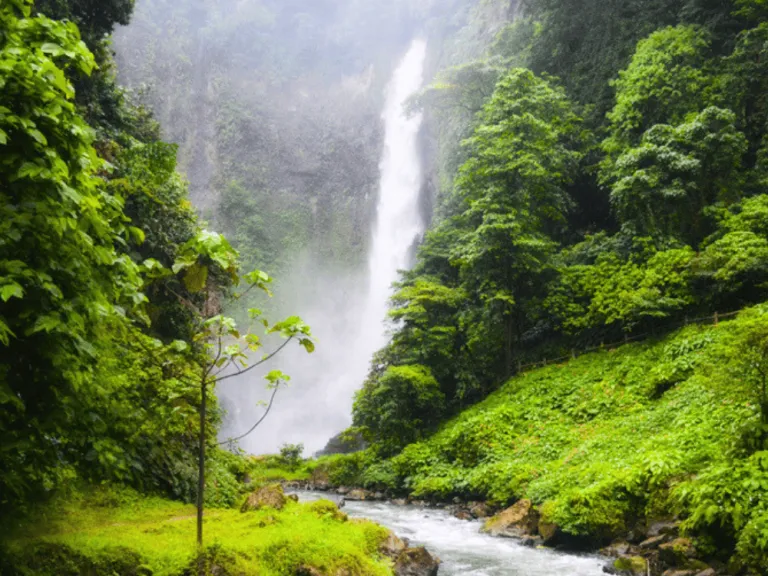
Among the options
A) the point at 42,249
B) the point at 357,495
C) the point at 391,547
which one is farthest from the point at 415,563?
the point at 357,495

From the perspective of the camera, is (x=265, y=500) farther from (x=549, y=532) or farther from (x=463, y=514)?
(x=463, y=514)

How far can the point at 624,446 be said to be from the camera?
547 inches

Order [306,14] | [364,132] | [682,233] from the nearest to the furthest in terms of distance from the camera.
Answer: [682,233] < [364,132] < [306,14]

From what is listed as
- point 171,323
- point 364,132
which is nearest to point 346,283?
point 364,132

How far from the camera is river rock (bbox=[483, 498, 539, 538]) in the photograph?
12883 mm

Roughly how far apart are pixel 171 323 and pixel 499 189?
14.8 meters

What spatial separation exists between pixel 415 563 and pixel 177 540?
11.7 feet

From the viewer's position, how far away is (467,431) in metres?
19.8

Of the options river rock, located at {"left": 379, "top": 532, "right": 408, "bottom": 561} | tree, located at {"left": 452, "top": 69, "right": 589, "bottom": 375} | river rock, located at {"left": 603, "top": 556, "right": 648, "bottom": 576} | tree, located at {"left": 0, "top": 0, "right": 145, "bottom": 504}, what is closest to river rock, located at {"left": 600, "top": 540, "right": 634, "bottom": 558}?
river rock, located at {"left": 603, "top": 556, "right": 648, "bottom": 576}

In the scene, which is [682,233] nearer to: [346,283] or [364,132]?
[346,283]

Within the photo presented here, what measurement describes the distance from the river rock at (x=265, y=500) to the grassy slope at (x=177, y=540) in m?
0.17

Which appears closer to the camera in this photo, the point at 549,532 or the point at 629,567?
the point at 629,567

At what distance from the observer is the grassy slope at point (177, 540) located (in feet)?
16.1

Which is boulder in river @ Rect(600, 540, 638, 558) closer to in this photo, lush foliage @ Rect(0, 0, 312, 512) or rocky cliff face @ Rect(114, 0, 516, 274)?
lush foliage @ Rect(0, 0, 312, 512)
